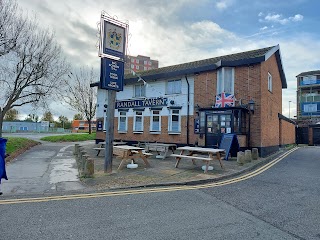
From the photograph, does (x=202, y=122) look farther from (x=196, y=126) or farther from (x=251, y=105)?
(x=251, y=105)

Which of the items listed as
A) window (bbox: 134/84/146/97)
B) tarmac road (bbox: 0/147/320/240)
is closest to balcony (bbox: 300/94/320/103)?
window (bbox: 134/84/146/97)

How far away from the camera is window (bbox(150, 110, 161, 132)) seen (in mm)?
19469

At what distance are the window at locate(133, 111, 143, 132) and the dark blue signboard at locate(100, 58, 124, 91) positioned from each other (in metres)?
11.4

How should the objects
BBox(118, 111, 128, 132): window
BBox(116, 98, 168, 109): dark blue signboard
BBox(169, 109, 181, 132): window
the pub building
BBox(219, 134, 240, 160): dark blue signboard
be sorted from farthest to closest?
1. BBox(118, 111, 128, 132): window
2. BBox(116, 98, 168, 109): dark blue signboard
3. BBox(169, 109, 181, 132): window
4. the pub building
5. BBox(219, 134, 240, 160): dark blue signboard

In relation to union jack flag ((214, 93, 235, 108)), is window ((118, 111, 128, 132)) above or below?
below

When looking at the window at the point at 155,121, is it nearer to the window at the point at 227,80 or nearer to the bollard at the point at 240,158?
the window at the point at 227,80

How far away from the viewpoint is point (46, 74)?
20.0 m

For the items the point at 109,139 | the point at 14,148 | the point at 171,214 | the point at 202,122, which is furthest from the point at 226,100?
the point at 14,148

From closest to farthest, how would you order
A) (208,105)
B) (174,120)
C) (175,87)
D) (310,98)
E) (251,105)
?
(251,105) → (208,105) → (174,120) → (175,87) → (310,98)

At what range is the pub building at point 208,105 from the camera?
592 inches

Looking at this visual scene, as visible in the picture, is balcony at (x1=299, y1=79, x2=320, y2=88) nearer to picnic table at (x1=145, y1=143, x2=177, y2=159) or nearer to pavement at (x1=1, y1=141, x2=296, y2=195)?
picnic table at (x1=145, y1=143, x2=177, y2=159)

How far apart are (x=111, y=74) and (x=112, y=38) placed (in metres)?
1.36

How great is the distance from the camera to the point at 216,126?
50.1 feet

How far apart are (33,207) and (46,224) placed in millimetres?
1159
